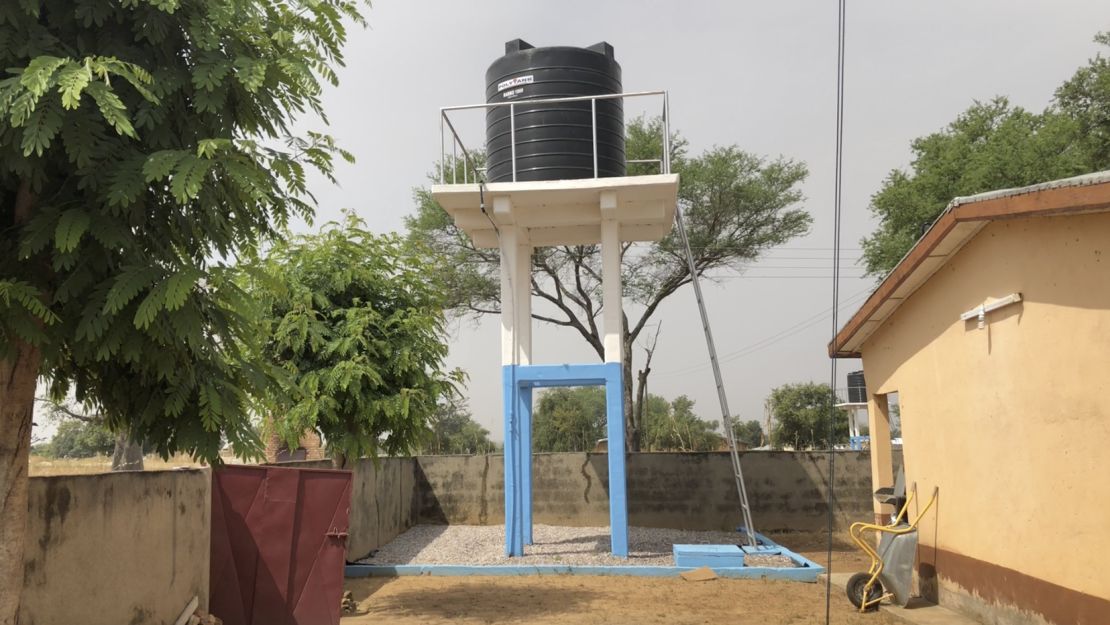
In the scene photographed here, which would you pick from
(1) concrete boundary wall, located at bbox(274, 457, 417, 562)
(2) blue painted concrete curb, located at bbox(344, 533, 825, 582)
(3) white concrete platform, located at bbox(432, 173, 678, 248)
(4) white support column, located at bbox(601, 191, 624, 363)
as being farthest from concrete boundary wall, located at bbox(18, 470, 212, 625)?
(4) white support column, located at bbox(601, 191, 624, 363)

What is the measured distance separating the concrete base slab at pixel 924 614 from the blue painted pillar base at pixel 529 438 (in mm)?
5059

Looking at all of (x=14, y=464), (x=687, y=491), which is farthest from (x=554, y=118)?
A: (x=14, y=464)

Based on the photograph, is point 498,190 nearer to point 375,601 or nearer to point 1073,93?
point 375,601

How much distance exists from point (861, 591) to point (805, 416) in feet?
156

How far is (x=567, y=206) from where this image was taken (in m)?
15.3

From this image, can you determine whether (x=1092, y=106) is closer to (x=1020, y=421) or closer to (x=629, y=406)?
(x=629, y=406)

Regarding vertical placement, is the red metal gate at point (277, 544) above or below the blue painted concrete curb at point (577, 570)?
above

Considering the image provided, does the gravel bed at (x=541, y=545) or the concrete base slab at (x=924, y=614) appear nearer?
the concrete base slab at (x=924, y=614)

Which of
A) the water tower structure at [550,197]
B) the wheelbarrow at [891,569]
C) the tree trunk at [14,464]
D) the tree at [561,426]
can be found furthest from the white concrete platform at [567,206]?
the tree at [561,426]

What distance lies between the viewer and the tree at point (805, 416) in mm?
54688

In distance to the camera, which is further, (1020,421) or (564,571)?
(564,571)

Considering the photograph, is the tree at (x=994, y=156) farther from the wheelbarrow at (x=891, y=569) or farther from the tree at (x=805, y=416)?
the tree at (x=805, y=416)

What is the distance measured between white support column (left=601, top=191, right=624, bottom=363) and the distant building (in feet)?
16.0

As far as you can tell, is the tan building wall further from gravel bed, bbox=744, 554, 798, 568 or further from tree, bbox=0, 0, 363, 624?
tree, bbox=0, 0, 363, 624
